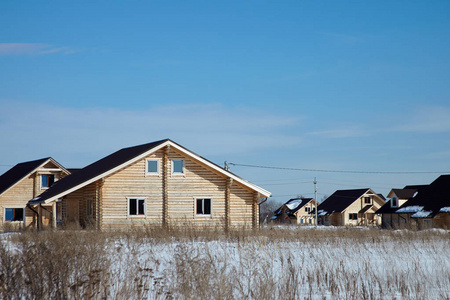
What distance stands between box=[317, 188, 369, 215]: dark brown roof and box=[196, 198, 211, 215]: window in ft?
161

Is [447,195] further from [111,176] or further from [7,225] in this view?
[7,225]

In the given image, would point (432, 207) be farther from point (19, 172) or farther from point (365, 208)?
point (19, 172)

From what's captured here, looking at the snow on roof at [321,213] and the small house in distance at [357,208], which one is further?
the snow on roof at [321,213]

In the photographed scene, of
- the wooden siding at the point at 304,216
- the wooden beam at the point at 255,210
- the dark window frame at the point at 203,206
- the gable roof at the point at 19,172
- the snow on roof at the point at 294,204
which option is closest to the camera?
the dark window frame at the point at 203,206

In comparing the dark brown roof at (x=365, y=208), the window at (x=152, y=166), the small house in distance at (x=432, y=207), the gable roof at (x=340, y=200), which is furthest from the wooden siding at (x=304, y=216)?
the window at (x=152, y=166)

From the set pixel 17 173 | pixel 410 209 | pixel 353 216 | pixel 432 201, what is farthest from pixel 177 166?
pixel 353 216

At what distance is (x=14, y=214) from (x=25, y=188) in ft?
7.92

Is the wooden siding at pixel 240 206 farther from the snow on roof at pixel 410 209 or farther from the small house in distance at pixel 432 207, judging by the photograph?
the snow on roof at pixel 410 209

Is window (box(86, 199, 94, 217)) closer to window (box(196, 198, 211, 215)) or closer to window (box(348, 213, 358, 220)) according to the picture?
window (box(196, 198, 211, 215))

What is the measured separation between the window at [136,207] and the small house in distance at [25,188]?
16.4m

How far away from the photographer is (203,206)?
3331cm

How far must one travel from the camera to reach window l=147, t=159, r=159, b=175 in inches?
1281

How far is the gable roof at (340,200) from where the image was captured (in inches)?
3127

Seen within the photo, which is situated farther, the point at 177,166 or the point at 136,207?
the point at 177,166
